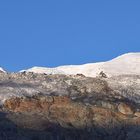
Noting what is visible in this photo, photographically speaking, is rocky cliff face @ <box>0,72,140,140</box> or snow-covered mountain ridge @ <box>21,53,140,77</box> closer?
rocky cliff face @ <box>0,72,140,140</box>

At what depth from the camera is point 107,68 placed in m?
Answer: 40.5

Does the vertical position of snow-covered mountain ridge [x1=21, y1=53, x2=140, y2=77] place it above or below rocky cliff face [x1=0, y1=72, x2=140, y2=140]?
above

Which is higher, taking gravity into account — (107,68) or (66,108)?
(107,68)

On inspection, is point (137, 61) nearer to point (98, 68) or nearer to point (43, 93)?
point (98, 68)

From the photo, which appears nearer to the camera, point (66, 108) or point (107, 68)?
point (66, 108)

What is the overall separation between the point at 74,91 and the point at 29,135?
4.08 m

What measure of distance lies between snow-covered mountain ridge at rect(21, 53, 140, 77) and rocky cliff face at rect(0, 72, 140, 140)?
11.4 m

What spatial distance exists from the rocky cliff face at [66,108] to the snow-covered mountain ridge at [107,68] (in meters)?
11.4

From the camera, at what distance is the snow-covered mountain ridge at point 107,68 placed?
3978 cm

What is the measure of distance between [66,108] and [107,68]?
15.8 metres

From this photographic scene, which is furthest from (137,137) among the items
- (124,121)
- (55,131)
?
(55,131)

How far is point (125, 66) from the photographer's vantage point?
41688 millimetres

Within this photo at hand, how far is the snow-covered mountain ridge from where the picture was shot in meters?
39.8

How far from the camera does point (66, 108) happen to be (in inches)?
980
